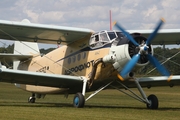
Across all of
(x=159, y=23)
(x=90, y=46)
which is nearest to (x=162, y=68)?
(x=159, y=23)

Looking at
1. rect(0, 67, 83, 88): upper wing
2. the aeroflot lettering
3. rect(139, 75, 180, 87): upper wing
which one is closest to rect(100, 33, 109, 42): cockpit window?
the aeroflot lettering

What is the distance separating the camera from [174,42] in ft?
68.2

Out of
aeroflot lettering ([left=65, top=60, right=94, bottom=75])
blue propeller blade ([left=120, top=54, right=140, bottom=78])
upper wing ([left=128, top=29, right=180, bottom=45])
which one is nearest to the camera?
blue propeller blade ([left=120, top=54, right=140, bottom=78])

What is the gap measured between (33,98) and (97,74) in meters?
6.85

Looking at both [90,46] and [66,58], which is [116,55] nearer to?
[90,46]

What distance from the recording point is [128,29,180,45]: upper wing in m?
18.9

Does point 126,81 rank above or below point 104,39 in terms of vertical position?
below

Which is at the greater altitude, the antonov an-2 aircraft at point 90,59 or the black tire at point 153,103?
the antonov an-2 aircraft at point 90,59

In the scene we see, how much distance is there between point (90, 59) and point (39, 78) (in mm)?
2182

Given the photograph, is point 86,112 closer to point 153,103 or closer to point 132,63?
point 132,63

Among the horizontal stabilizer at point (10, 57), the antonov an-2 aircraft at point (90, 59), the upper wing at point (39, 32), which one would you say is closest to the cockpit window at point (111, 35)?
the antonov an-2 aircraft at point (90, 59)

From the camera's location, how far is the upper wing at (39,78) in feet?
57.3

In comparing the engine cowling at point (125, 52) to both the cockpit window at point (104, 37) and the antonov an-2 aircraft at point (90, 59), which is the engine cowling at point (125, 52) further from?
the cockpit window at point (104, 37)

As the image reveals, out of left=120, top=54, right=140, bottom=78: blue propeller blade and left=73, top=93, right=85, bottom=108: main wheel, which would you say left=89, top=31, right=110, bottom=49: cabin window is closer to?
left=120, top=54, right=140, bottom=78: blue propeller blade
